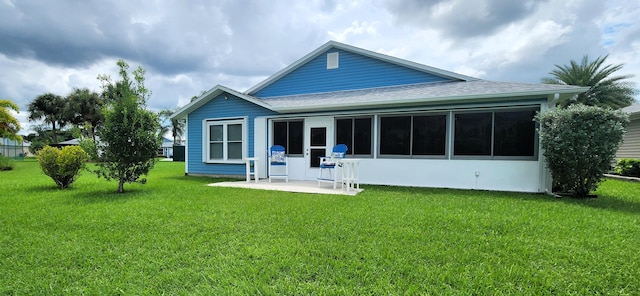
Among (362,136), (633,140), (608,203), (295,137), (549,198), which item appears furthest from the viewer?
(633,140)

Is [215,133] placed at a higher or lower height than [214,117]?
lower

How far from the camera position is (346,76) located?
10516 mm

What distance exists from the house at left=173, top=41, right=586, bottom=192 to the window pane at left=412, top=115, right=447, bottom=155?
26 mm

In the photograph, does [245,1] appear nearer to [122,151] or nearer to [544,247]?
[122,151]

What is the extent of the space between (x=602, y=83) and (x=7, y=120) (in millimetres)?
36193

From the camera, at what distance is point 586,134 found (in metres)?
5.57

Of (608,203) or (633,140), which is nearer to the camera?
(608,203)

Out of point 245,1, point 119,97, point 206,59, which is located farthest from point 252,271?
point 206,59

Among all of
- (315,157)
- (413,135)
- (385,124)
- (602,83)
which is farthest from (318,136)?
(602,83)

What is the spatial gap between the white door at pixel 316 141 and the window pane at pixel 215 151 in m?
3.47

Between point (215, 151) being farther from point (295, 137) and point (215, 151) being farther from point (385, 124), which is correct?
point (385, 124)

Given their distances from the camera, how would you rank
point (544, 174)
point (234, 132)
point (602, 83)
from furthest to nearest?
point (602, 83) < point (234, 132) < point (544, 174)

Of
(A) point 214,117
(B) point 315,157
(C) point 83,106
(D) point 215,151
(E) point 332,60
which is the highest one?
A: (C) point 83,106

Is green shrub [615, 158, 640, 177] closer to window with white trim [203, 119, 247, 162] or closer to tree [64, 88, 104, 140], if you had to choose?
window with white trim [203, 119, 247, 162]
